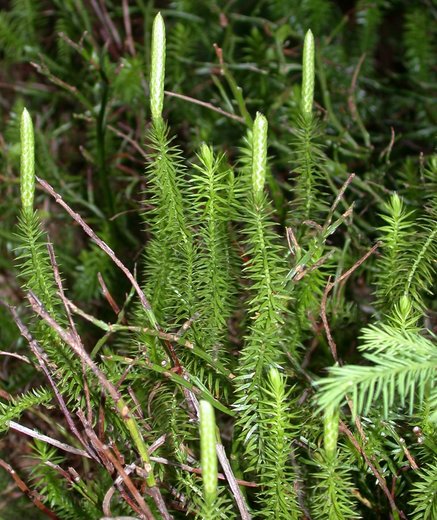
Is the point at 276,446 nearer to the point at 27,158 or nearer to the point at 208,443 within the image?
the point at 208,443

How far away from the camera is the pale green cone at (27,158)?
614mm

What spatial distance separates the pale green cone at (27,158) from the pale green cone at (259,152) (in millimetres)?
195

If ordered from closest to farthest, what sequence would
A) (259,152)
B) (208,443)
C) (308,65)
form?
(208,443)
(259,152)
(308,65)

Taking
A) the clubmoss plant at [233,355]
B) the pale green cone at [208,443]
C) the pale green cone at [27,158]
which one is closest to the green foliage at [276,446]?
the clubmoss plant at [233,355]

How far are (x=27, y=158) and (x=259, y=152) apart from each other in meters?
0.21

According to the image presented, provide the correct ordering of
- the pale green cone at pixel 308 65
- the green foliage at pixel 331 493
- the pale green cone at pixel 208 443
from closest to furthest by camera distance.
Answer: the pale green cone at pixel 208 443 → the green foliage at pixel 331 493 → the pale green cone at pixel 308 65

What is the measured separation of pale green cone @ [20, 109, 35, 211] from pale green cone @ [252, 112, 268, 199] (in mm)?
195

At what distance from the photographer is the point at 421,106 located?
47.9 inches

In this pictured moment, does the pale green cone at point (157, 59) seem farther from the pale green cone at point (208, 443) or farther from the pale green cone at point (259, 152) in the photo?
the pale green cone at point (208, 443)

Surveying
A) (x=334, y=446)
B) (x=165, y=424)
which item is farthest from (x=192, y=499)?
(x=334, y=446)

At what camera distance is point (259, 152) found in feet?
1.85

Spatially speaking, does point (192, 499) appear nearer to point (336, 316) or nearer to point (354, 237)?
point (336, 316)

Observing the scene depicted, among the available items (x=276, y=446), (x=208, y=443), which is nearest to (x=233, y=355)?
(x=276, y=446)

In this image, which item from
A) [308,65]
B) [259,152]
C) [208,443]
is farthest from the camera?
[308,65]
